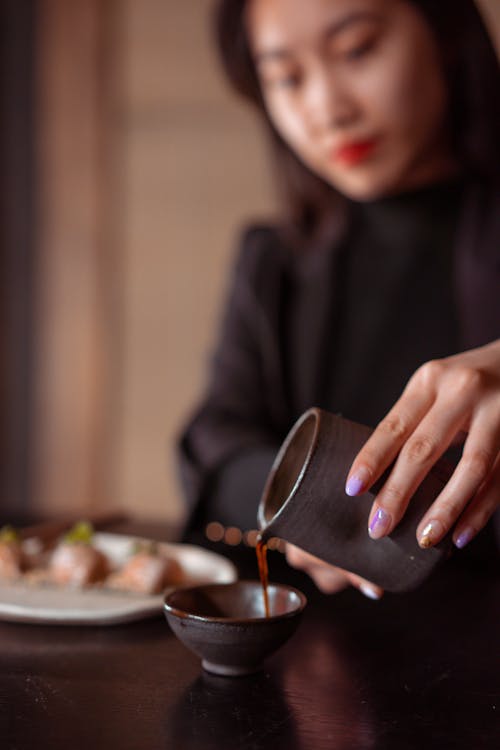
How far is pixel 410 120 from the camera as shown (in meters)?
1.69

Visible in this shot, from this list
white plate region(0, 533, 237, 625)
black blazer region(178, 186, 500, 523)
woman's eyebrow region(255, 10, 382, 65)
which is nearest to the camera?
white plate region(0, 533, 237, 625)

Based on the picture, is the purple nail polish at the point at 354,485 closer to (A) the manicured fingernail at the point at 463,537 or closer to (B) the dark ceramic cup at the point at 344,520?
(B) the dark ceramic cup at the point at 344,520

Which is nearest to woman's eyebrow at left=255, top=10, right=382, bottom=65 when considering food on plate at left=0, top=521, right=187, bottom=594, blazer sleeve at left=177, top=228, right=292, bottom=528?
blazer sleeve at left=177, top=228, right=292, bottom=528

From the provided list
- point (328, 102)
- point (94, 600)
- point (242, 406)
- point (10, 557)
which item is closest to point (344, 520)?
point (94, 600)

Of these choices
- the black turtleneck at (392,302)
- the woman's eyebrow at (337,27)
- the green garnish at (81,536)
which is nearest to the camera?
the green garnish at (81,536)

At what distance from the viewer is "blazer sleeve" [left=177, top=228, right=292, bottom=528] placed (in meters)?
1.71

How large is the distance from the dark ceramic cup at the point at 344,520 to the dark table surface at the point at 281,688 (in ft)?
0.38

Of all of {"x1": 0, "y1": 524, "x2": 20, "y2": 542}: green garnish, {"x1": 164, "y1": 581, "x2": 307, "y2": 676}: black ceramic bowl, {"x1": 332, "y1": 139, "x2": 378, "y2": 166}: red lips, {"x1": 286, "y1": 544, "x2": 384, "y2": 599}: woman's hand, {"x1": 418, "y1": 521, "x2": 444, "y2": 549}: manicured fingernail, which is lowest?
{"x1": 0, "y1": 524, "x2": 20, "y2": 542}: green garnish

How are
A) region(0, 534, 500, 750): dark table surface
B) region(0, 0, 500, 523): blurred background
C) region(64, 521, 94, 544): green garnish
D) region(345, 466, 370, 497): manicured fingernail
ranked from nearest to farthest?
region(0, 534, 500, 750): dark table surface, region(345, 466, 370, 497): manicured fingernail, region(64, 521, 94, 544): green garnish, region(0, 0, 500, 523): blurred background

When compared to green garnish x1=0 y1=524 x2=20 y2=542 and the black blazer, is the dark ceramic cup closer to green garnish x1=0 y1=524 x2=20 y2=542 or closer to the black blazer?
green garnish x1=0 y1=524 x2=20 y2=542

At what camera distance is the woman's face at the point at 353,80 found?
1.59 m

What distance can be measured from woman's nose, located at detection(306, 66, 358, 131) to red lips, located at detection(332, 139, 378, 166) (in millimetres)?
43

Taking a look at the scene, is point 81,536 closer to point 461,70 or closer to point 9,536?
point 9,536

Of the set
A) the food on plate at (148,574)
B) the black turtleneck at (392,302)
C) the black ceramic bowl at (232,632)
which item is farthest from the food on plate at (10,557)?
the black turtleneck at (392,302)
